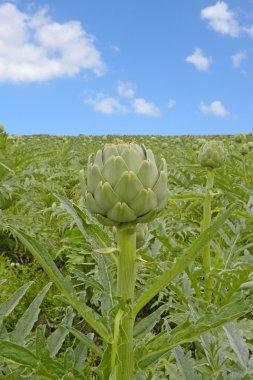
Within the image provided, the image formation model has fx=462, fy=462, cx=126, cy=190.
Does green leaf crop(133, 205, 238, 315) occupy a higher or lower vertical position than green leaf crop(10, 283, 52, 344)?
higher

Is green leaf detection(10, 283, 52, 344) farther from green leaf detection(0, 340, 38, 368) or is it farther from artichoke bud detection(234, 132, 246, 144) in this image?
artichoke bud detection(234, 132, 246, 144)

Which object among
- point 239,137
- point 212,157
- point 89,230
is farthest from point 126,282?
point 239,137

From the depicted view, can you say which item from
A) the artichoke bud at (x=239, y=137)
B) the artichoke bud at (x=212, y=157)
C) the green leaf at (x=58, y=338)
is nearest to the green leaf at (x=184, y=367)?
the green leaf at (x=58, y=338)

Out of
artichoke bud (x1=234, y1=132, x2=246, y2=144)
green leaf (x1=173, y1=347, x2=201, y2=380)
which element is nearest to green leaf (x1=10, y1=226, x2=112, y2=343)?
green leaf (x1=173, y1=347, x2=201, y2=380)

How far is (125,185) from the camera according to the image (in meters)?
0.67

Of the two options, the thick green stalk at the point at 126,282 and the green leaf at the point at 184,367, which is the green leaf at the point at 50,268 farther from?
the green leaf at the point at 184,367

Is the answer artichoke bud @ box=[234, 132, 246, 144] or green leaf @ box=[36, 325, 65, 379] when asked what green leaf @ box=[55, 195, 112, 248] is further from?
artichoke bud @ box=[234, 132, 246, 144]

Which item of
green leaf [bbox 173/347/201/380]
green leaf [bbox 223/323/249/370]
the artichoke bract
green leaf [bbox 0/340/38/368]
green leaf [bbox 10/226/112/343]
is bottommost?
green leaf [bbox 173/347/201/380]

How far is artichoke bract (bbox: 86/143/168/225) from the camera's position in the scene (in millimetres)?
676

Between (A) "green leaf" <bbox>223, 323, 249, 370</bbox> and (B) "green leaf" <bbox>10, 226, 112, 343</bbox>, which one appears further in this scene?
(A) "green leaf" <bbox>223, 323, 249, 370</bbox>

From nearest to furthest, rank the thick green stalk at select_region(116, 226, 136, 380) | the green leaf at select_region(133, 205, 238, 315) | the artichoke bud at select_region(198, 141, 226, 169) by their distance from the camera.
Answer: the green leaf at select_region(133, 205, 238, 315) → the thick green stalk at select_region(116, 226, 136, 380) → the artichoke bud at select_region(198, 141, 226, 169)

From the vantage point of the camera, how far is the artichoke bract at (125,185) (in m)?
0.68

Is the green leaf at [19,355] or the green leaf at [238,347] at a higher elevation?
the green leaf at [19,355]

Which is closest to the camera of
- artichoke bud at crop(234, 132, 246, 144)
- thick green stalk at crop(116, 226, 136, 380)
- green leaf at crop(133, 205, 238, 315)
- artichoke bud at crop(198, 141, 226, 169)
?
green leaf at crop(133, 205, 238, 315)
